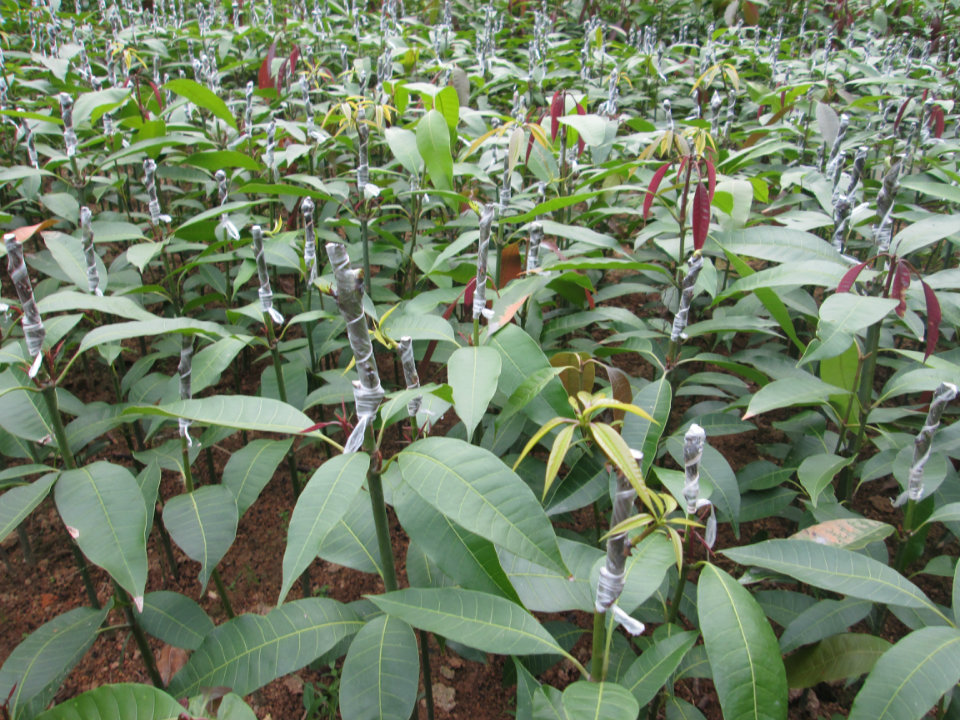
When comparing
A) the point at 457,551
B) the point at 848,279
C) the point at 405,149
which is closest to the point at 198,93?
the point at 405,149

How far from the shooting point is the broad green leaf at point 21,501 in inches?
44.6

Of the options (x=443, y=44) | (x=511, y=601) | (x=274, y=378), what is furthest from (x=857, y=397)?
(x=443, y=44)

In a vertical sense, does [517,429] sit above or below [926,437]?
below

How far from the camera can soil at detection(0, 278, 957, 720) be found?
5.54 feet

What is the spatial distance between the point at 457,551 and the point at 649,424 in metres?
0.51

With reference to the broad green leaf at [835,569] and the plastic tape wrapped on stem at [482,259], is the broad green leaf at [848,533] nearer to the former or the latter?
the broad green leaf at [835,569]

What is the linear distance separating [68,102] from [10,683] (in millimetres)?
1659

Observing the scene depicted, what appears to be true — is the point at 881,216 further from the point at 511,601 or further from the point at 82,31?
the point at 82,31

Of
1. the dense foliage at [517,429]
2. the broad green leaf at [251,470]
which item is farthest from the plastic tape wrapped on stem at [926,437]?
the broad green leaf at [251,470]

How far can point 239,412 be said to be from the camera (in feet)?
3.54

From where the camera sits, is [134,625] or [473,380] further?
[134,625]

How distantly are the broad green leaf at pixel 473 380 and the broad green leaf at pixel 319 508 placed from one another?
20cm

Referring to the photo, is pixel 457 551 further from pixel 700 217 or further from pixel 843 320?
pixel 700 217

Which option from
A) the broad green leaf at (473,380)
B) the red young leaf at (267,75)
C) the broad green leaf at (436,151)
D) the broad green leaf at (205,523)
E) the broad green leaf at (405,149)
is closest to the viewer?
the broad green leaf at (473,380)
